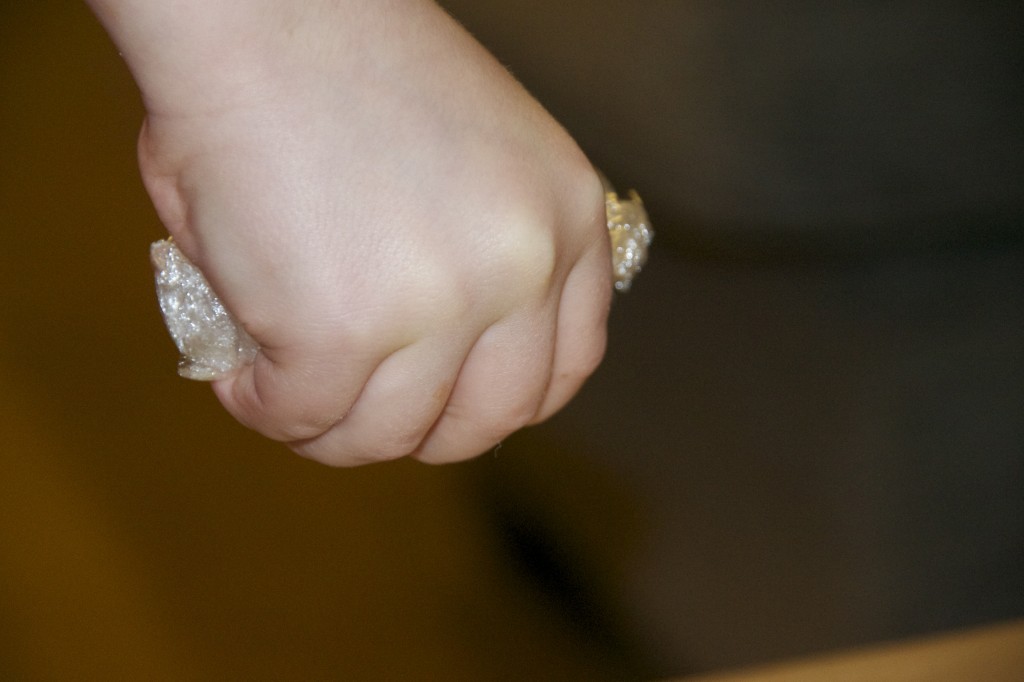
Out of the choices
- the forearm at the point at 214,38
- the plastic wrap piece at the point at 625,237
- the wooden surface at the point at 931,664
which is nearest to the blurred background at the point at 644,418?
the wooden surface at the point at 931,664

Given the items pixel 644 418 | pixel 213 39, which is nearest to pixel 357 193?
pixel 213 39

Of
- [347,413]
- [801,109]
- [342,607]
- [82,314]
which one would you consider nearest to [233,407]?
[347,413]

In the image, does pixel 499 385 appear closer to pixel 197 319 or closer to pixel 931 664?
pixel 197 319

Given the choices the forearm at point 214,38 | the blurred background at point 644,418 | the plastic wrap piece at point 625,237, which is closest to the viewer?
the forearm at point 214,38

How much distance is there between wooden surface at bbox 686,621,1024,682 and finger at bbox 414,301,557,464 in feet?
0.69

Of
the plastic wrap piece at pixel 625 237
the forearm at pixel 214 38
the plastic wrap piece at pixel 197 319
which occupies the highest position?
the forearm at pixel 214 38

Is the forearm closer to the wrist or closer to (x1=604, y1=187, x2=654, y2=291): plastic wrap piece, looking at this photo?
the wrist

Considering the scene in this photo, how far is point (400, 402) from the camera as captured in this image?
28 centimetres

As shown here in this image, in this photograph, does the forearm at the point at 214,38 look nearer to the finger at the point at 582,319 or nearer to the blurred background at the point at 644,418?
the finger at the point at 582,319

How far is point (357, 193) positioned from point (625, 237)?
0.16 m

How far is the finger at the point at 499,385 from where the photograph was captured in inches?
11.2

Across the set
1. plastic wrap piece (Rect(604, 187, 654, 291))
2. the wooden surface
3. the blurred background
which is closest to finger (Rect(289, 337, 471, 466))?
plastic wrap piece (Rect(604, 187, 654, 291))

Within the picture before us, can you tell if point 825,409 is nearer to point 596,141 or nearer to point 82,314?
point 596,141

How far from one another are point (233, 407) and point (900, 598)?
27.6 inches
